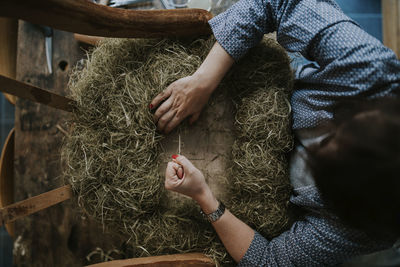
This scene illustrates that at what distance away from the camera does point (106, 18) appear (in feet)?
2.61

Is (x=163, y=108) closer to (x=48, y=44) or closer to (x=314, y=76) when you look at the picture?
(x=314, y=76)

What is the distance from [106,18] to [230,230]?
0.76m

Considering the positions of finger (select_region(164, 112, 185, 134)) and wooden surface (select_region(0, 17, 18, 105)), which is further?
wooden surface (select_region(0, 17, 18, 105))

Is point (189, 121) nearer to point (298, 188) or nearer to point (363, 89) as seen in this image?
point (298, 188)

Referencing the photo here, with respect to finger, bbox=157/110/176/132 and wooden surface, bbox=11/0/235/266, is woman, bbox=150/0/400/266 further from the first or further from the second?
wooden surface, bbox=11/0/235/266

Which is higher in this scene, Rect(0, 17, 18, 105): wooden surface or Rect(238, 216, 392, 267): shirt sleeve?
Rect(0, 17, 18, 105): wooden surface

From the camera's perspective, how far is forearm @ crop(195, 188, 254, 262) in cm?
89

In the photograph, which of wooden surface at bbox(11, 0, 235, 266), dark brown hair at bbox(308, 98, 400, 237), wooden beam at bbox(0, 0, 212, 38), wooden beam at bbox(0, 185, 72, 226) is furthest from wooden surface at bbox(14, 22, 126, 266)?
dark brown hair at bbox(308, 98, 400, 237)

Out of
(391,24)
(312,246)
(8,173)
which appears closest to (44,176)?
(8,173)

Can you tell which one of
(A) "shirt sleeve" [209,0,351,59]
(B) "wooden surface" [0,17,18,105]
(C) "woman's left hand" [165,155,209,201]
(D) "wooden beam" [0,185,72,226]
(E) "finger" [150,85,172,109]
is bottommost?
(D) "wooden beam" [0,185,72,226]

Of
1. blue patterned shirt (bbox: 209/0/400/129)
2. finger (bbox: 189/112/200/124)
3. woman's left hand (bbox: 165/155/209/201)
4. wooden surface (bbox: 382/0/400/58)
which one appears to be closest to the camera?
blue patterned shirt (bbox: 209/0/400/129)

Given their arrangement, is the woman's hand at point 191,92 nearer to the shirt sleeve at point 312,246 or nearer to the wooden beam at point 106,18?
the wooden beam at point 106,18

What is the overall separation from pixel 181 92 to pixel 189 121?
128 mm

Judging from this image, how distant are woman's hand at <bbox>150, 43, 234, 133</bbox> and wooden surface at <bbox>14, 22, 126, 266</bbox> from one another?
0.55 metres
